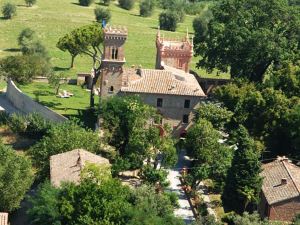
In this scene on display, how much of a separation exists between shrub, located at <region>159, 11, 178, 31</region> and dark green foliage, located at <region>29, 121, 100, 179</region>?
74058mm

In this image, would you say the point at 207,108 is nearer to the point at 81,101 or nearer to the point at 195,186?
the point at 195,186

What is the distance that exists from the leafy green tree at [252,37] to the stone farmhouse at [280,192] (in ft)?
80.8

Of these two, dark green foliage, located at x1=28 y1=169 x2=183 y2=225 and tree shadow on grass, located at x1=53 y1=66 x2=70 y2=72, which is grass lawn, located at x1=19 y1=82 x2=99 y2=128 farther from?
dark green foliage, located at x1=28 y1=169 x2=183 y2=225

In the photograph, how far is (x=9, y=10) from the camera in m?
125

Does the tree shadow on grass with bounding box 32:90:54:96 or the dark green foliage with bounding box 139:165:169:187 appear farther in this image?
the tree shadow on grass with bounding box 32:90:54:96

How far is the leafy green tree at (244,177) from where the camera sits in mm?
51125

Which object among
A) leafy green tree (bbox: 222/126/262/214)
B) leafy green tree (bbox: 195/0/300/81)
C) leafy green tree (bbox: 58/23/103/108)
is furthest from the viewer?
leafy green tree (bbox: 58/23/103/108)

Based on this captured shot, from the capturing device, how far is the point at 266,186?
53.0 metres

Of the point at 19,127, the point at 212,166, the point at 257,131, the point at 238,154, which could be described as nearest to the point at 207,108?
the point at 257,131

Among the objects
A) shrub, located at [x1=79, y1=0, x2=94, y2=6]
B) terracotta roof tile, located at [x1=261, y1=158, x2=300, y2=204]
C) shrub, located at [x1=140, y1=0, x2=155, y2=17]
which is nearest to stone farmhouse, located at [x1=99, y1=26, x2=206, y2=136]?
terracotta roof tile, located at [x1=261, y1=158, x2=300, y2=204]

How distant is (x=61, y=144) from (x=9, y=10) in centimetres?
7240

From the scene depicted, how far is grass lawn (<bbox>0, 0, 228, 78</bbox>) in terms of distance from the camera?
10869cm

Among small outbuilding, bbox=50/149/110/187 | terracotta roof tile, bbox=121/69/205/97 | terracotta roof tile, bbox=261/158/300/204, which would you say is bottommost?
small outbuilding, bbox=50/149/110/187

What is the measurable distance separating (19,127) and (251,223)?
34.4 meters
